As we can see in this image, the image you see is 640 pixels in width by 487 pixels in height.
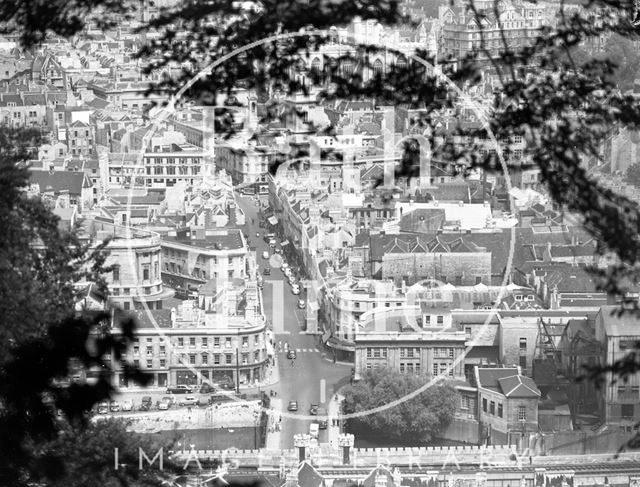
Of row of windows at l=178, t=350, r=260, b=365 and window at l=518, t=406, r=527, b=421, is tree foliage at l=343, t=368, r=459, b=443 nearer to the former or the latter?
window at l=518, t=406, r=527, b=421

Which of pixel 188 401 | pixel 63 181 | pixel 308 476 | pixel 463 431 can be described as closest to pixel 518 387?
pixel 463 431

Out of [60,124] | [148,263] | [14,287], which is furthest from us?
[60,124]

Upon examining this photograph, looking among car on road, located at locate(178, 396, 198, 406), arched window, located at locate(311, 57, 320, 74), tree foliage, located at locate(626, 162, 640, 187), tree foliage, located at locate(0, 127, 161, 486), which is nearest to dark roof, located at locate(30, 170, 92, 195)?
car on road, located at locate(178, 396, 198, 406)

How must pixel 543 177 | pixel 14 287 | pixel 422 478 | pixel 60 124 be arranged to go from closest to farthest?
pixel 543 177
pixel 14 287
pixel 422 478
pixel 60 124

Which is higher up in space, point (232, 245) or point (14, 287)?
point (14, 287)

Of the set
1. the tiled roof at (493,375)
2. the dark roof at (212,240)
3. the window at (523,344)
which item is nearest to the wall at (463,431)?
the tiled roof at (493,375)

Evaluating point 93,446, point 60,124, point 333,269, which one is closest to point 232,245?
point 333,269

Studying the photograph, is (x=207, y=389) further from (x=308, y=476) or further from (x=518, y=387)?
(x=308, y=476)

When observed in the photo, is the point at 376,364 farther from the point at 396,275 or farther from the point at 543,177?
the point at 543,177
